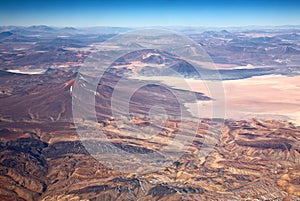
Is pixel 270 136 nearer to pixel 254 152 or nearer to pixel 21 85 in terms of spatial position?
pixel 254 152

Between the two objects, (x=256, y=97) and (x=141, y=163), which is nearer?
(x=141, y=163)

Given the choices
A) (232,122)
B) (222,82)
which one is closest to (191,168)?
(232,122)

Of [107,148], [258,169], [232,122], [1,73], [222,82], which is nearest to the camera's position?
[258,169]

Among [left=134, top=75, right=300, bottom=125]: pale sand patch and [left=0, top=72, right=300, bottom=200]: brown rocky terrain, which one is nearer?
[left=0, top=72, right=300, bottom=200]: brown rocky terrain

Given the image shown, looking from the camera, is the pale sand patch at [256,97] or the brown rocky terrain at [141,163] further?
the pale sand patch at [256,97]

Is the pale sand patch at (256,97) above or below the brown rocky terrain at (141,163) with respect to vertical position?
below

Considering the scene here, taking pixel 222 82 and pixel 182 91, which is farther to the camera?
pixel 222 82

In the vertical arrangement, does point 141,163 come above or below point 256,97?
above

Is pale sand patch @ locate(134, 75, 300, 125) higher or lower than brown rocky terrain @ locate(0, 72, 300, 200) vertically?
lower
